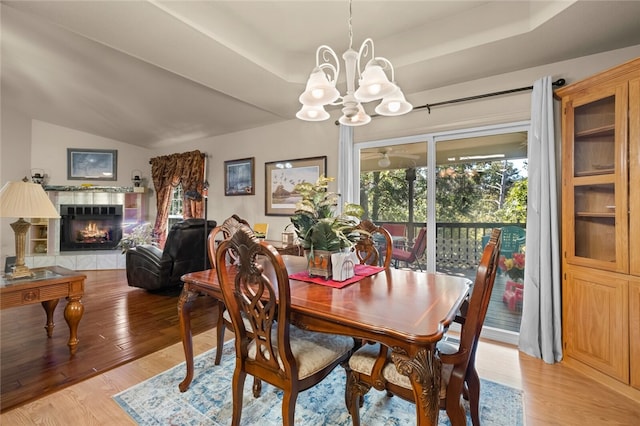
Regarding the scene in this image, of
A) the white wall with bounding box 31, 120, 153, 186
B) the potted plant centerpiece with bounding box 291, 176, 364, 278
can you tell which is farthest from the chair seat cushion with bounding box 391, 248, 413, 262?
the white wall with bounding box 31, 120, 153, 186

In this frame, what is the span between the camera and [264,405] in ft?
5.95

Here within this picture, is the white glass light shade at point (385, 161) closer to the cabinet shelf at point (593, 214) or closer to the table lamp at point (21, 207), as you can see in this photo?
the cabinet shelf at point (593, 214)

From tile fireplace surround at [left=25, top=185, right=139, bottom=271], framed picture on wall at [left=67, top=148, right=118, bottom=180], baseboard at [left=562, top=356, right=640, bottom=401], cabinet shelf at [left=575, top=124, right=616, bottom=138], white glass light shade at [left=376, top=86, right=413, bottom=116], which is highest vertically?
framed picture on wall at [left=67, top=148, right=118, bottom=180]

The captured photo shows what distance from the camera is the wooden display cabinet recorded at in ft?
6.36

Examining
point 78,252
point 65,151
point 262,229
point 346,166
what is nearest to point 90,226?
point 78,252

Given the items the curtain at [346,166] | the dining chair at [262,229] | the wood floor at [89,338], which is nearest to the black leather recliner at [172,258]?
the wood floor at [89,338]

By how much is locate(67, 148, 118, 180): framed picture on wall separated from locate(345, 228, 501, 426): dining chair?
6.98 meters

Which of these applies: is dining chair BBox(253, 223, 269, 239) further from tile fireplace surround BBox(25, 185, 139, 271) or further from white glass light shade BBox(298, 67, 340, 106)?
tile fireplace surround BBox(25, 185, 139, 271)

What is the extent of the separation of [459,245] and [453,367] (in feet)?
6.76

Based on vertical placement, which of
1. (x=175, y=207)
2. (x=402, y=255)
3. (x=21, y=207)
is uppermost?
(x=175, y=207)

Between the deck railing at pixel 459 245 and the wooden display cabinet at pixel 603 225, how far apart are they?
0.75 meters

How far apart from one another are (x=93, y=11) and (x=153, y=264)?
292 centimetres

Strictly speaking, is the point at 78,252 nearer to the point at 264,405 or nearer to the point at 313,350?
the point at 264,405

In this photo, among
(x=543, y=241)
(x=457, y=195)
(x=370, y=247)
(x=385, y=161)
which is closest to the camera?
(x=543, y=241)
